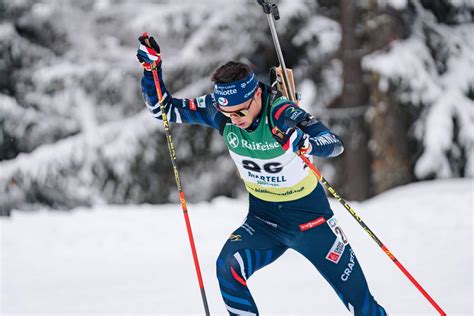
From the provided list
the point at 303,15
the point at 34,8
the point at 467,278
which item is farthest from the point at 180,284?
the point at 34,8

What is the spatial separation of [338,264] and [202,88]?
8984mm

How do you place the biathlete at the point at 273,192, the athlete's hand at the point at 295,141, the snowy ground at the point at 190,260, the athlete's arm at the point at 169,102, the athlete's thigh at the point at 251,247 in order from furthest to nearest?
1. the snowy ground at the point at 190,260
2. the athlete's arm at the point at 169,102
3. the athlete's thigh at the point at 251,247
4. the biathlete at the point at 273,192
5. the athlete's hand at the point at 295,141

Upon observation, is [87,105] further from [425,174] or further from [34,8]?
[425,174]

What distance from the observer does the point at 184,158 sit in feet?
45.5

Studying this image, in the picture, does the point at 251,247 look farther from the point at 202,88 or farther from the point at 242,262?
the point at 202,88

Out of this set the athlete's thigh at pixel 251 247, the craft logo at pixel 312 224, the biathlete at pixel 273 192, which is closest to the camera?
the biathlete at pixel 273 192

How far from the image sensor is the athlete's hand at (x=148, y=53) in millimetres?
4359

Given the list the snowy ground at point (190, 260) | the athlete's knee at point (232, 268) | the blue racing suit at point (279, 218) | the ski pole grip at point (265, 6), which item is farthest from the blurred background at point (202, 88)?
the athlete's knee at point (232, 268)

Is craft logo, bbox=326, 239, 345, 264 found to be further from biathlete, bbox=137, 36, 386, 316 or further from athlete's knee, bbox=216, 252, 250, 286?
athlete's knee, bbox=216, 252, 250, 286

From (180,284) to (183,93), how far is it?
630cm

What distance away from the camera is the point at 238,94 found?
388cm

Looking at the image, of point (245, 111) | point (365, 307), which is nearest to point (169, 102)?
point (245, 111)

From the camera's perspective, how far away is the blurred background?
36.9 feet

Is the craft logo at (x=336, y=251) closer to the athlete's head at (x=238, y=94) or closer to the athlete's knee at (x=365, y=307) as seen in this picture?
the athlete's knee at (x=365, y=307)
